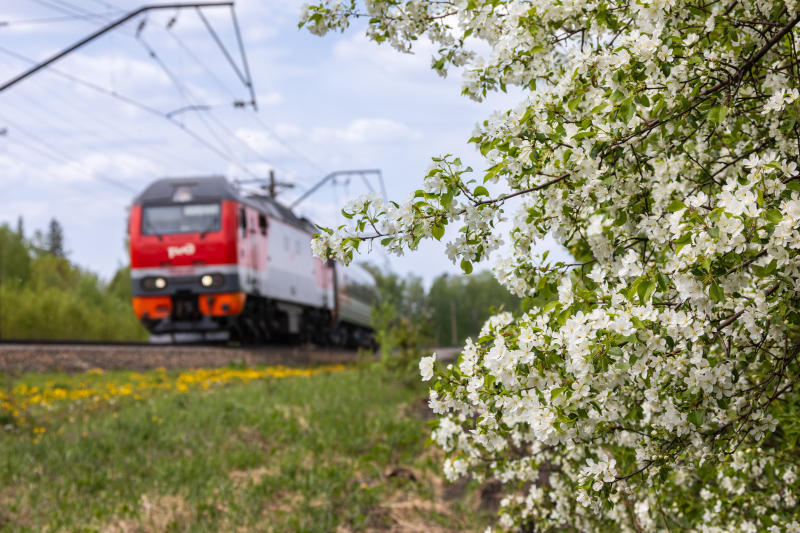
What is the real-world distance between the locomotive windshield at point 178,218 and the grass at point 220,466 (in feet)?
24.8

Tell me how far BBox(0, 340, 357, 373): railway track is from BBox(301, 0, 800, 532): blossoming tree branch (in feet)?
31.7

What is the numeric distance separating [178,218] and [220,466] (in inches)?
435

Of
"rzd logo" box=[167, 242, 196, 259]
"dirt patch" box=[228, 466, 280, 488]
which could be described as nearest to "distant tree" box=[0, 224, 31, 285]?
"rzd logo" box=[167, 242, 196, 259]

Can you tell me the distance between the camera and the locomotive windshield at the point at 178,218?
15.8 metres

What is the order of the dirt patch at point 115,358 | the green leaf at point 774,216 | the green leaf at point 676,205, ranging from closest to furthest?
1. the green leaf at point 774,216
2. the green leaf at point 676,205
3. the dirt patch at point 115,358

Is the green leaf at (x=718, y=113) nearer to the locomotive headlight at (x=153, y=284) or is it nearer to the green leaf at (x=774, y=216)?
the green leaf at (x=774, y=216)

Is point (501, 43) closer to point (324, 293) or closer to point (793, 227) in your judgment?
point (793, 227)

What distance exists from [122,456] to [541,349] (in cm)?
475

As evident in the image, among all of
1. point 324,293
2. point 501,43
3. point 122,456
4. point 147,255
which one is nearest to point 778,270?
point 501,43

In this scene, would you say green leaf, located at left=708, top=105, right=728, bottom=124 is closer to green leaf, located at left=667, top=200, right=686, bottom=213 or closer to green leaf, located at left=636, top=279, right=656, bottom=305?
green leaf, located at left=667, top=200, right=686, bottom=213

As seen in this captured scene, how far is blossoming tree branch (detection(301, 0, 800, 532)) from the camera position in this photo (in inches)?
82.7

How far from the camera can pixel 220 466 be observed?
5801 mm

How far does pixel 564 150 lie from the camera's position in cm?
256

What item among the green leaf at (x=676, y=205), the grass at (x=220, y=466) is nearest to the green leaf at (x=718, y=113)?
the green leaf at (x=676, y=205)
